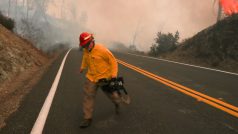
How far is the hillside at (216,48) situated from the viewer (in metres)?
15.9

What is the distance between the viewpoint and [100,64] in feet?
16.5

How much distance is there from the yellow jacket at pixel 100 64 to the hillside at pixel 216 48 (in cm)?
1124

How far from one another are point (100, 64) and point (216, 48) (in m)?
14.1

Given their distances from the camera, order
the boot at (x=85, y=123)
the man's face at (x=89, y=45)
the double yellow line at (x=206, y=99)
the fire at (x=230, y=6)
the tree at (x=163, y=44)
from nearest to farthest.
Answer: the boot at (x=85, y=123) → the man's face at (x=89, y=45) → the double yellow line at (x=206, y=99) → the fire at (x=230, y=6) → the tree at (x=163, y=44)

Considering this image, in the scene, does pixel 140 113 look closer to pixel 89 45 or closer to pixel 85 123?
pixel 85 123

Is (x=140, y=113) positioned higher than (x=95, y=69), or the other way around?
(x=95, y=69)

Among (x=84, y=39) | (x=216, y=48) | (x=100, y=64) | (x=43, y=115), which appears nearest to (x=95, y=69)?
(x=100, y=64)

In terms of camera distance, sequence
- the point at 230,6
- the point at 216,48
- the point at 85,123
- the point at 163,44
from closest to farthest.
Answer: the point at 85,123, the point at 216,48, the point at 230,6, the point at 163,44

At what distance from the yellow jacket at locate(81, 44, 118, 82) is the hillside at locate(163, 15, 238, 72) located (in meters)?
11.2

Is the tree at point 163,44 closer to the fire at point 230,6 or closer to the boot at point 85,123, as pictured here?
the fire at point 230,6

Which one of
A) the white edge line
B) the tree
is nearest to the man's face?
the white edge line

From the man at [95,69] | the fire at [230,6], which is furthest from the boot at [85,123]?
the fire at [230,6]

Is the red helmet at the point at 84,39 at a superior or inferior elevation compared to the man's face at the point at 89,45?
superior

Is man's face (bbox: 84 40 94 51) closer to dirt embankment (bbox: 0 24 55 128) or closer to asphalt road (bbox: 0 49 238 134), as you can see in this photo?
asphalt road (bbox: 0 49 238 134)
